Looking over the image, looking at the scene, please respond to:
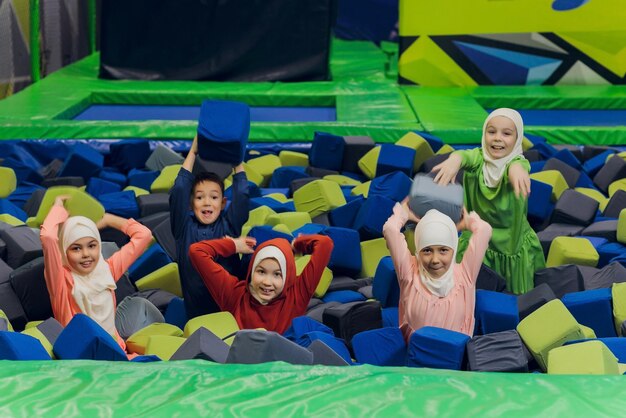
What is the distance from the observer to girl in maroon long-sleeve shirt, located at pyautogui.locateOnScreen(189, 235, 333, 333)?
3883 millimetres

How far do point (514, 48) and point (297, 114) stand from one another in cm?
196

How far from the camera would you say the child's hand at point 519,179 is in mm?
4305

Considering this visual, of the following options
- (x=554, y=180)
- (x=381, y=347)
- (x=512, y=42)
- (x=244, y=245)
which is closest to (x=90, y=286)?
(x=244, y=245)

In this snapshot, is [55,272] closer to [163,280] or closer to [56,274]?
[56,274]

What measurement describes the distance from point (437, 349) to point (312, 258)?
83 centimetres

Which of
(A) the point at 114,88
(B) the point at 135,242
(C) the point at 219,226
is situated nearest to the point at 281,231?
(C) the point at 219,226

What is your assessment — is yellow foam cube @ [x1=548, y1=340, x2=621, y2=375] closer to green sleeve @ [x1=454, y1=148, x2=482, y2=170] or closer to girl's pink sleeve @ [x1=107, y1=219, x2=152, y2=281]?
green sleeve @ [x1=454, y1=148, x2=482, y2=170]

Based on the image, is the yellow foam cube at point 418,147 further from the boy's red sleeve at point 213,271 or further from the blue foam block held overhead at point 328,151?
the boy's red sleeve at point 213,271

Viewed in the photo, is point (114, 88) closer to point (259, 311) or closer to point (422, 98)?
point (422, 98)

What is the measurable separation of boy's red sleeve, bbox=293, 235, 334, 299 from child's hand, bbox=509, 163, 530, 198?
787 millimetres

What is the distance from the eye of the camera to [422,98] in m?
8.12

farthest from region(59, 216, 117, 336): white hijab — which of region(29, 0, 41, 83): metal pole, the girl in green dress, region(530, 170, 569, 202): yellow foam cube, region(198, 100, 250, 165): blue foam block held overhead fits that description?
region(29, 0, 41, 83): metal pole

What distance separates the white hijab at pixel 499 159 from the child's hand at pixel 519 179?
6cm

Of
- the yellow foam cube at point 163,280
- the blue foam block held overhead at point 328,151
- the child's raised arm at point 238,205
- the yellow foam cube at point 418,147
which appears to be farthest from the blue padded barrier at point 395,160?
the yellow foam cube at point 163,280
